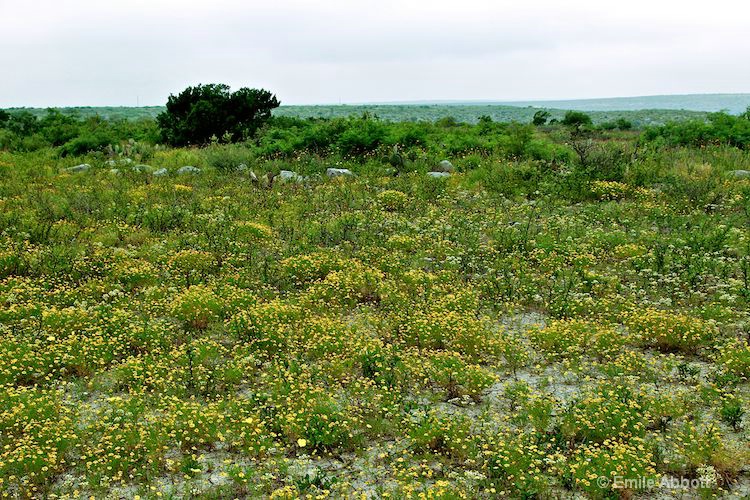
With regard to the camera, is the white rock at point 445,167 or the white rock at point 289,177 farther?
the white rock at point 445,167

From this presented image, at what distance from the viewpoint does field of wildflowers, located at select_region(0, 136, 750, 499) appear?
5.84 metres

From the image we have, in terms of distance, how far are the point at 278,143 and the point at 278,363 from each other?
16.2 metres

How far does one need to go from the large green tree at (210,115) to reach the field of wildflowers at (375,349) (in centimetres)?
1244

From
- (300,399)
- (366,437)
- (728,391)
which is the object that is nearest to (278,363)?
(300,399)

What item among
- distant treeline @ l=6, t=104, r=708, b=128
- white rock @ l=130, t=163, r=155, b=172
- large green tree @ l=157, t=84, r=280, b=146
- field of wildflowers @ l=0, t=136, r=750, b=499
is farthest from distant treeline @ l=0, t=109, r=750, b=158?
distant treeline @ l=6, t=104, r=708, b=128

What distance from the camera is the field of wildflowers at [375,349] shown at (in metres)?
5.84

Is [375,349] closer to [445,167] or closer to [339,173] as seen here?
[339,173]

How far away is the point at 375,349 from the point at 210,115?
72.3ft

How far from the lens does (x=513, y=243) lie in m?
12.7

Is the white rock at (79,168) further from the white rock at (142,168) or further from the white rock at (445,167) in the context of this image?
the white rock at (445,167)

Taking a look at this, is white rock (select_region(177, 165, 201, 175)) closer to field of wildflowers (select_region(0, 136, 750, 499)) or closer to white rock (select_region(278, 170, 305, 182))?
white rock (select_region(278, 170, 305, 182))

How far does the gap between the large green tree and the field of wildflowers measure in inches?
490

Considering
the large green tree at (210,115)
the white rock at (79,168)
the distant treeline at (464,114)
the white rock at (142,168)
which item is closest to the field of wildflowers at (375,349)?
the white rock at (142,168)

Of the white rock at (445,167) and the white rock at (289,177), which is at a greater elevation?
the white rock at (445,167)
